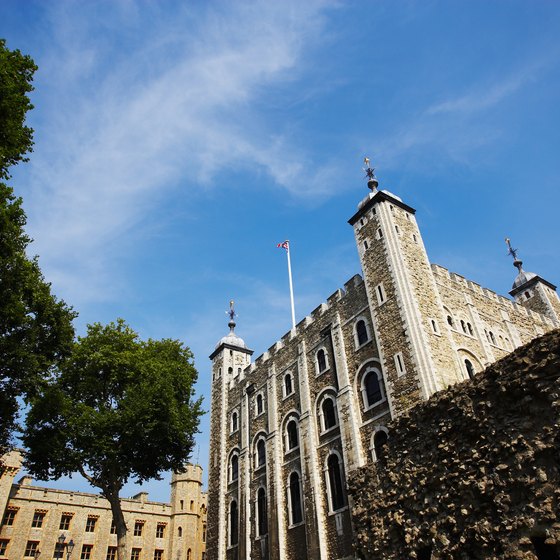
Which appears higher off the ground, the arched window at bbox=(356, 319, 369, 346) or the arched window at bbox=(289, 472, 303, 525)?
the arched window at bbox=(356, 319, 369, 346)

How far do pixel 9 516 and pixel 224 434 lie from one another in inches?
700

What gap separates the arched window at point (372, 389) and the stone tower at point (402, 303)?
0.88 metres

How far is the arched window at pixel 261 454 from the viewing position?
2716 centimetres

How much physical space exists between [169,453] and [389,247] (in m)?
14.6

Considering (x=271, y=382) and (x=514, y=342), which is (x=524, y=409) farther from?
(x=271, y=382)

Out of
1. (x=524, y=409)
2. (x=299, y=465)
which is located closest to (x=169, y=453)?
(x=299, y=465)

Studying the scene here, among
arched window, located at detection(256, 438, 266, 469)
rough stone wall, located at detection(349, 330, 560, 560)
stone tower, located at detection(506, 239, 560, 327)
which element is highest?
stone tower, located at detection(506, 239, 560, 327)

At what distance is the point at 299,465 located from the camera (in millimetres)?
23750

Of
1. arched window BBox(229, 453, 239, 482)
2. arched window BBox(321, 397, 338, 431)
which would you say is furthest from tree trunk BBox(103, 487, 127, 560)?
arched window BBox(321, 397, 338, 431)

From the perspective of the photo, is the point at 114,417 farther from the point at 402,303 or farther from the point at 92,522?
the point at 92,522

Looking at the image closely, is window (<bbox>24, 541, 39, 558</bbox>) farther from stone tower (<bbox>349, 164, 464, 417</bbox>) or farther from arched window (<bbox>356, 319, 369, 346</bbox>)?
stone tower (<bbox>349, 164, 464, 417</bbox>)

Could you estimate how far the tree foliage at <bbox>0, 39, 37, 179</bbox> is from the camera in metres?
12.9

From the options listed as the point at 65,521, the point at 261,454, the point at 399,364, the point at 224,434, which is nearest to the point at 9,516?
the point at 65,521

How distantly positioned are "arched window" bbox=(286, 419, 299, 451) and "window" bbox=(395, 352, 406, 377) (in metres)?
8.35
